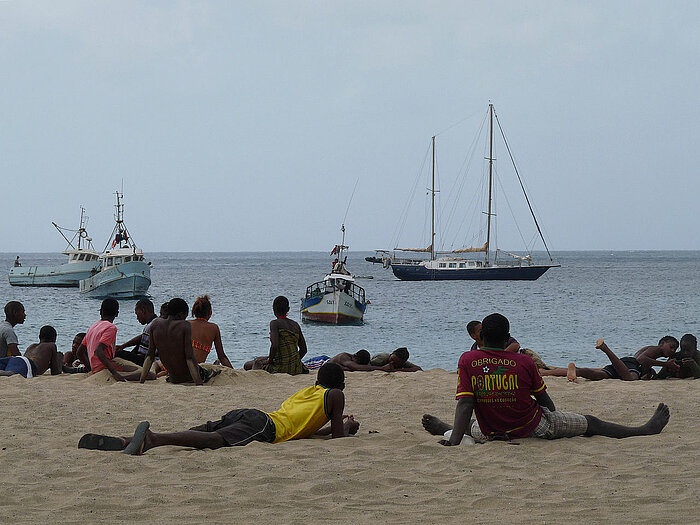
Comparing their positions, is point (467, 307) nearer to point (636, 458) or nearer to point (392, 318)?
point (392, 318)

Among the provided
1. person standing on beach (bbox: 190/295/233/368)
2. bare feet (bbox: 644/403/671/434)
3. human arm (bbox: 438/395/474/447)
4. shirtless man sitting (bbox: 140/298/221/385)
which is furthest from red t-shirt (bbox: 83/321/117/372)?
bare feet (bbox: 644/403/671/434)

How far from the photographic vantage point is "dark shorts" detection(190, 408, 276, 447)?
592cm

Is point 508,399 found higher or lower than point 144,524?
higher

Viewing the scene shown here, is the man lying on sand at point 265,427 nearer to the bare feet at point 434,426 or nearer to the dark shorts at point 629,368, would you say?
the bare feet at point 434,426

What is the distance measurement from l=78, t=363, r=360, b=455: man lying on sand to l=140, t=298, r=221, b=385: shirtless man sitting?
9.03ft

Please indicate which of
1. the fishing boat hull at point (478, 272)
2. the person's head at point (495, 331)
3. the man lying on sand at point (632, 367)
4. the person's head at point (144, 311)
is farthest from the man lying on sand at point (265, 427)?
the fishing boat hull at point (478, 272)

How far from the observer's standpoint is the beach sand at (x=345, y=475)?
4.28 metres

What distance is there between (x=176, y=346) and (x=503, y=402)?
457 centimetres

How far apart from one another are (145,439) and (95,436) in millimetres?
446

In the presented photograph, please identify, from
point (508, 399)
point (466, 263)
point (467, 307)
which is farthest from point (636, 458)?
point (466, 263)

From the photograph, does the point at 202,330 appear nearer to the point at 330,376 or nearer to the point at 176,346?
Result: the point at 176,346

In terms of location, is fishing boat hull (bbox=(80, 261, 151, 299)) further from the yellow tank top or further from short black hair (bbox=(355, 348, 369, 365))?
the yellow tank top

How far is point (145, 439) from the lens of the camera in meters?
5.59

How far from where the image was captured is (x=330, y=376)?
20.6ft
